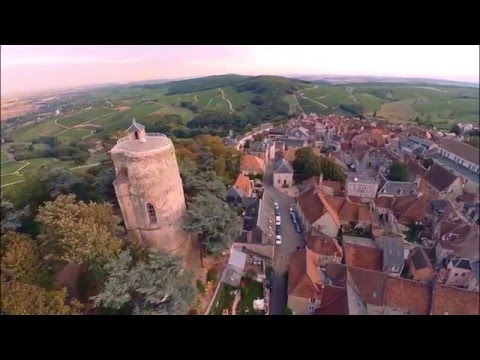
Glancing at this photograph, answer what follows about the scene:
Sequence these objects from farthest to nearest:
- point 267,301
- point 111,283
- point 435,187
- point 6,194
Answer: point 6,194, point 267,301, point 435,187, point 111,283

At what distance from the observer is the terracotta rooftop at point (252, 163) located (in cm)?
586

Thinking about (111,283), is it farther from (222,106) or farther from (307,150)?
(307,150)

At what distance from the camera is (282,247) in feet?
19.5

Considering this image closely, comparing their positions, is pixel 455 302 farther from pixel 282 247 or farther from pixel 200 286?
pixel 200 286

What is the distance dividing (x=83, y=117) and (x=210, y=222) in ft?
9.58

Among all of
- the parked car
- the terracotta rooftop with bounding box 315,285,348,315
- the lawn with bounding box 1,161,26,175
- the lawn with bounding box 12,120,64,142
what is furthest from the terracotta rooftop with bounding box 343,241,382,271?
the lawn with bounding box 1,161,26,175

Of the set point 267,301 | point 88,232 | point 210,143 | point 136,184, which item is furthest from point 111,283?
point 210,143

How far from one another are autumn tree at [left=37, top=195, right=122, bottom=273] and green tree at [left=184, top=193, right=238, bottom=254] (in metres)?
1.30

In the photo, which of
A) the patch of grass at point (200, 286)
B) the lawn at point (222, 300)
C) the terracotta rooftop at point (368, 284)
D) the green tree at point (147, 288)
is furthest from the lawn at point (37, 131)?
the terracotta rooftop at point (368, 284)

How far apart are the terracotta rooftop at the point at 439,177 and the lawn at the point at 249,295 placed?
344 cm

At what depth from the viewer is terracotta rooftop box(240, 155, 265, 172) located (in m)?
5.86

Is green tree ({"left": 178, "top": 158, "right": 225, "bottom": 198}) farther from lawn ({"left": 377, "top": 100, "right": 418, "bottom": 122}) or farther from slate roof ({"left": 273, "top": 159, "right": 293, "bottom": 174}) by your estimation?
lawn ({"left": 377, "top": 100, "right": 418, "bottom": 122})
